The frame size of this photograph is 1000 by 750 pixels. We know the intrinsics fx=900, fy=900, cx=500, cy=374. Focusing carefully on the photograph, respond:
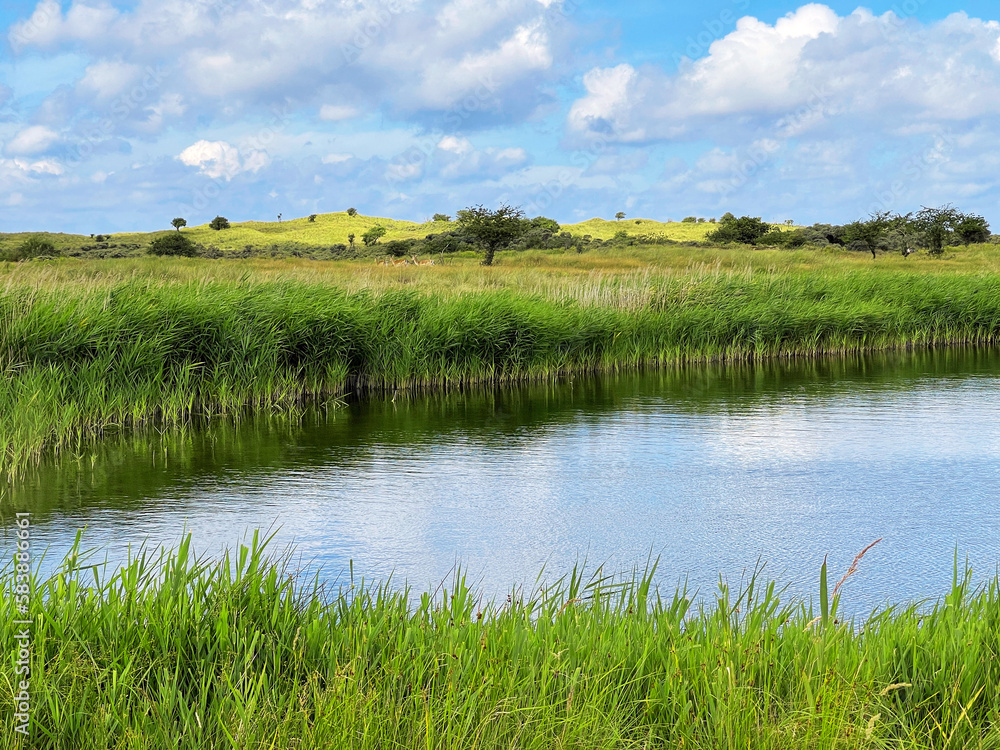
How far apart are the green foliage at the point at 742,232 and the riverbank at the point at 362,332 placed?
47179 mm

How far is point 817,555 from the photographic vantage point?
6.08 m

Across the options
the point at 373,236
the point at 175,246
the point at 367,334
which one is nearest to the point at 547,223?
the point at 373,236

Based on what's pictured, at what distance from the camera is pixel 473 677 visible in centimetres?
303

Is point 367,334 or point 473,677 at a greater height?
point 367,334

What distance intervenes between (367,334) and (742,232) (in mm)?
62481

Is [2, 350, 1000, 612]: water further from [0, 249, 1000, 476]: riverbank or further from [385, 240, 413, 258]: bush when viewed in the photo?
[385, 240, 413, 258]: bush

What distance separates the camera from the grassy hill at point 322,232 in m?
76.1

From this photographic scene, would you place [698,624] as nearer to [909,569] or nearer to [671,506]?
[909,569]

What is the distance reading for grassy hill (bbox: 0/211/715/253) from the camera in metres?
76.1

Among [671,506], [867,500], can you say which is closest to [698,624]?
[671,506]

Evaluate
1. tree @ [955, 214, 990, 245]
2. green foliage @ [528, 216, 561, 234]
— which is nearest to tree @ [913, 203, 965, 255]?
tree @ [955, 214, 990, 245]

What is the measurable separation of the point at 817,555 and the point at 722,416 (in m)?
5.76

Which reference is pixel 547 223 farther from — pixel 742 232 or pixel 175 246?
pixel 175 246

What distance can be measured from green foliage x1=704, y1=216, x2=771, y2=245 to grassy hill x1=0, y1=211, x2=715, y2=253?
5429mm
